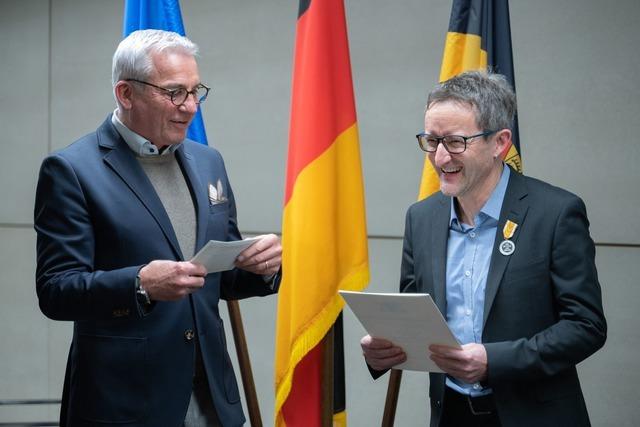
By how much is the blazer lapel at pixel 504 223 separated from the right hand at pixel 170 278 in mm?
737

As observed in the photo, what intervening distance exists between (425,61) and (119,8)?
1943 millimetres

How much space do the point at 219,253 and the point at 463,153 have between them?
0.70m

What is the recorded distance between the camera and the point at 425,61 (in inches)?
160

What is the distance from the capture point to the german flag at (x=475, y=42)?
2980 mm

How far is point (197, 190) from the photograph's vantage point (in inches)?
92.1

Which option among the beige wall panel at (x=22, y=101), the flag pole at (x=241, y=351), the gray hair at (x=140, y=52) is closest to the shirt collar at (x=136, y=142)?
the gray hair at (x=140, y=52)

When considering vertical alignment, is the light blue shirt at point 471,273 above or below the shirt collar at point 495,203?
below

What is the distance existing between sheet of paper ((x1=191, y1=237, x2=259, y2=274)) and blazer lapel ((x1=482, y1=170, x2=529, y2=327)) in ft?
2.09

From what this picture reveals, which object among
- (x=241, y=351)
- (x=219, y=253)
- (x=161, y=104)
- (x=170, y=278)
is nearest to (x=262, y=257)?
(x=219, y=253)

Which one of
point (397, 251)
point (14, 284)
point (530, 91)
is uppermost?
point (530, 91)

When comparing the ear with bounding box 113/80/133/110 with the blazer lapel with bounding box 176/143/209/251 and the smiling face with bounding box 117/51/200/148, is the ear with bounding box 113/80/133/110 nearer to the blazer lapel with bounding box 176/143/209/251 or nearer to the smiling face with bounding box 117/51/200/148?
the smiling face with bounding box 117/51/200/148

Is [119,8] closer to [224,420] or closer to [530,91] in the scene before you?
[530,91]

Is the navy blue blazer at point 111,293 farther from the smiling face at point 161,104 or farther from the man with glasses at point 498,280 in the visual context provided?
the man with glasses at point 498,280

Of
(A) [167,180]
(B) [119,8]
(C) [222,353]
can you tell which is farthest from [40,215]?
(B) [119,8]
